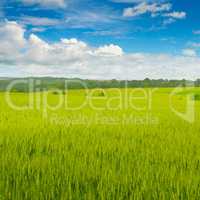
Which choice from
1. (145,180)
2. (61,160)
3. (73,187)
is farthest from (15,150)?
(145,180)

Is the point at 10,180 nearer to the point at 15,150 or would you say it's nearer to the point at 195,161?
the point at 15,150

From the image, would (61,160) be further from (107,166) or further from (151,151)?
(151,151)

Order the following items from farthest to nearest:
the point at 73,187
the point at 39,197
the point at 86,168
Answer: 1. the point at 86,168
2. the point at 73,187
3. the point at 39,197

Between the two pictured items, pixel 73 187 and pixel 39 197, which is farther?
pixel 73 187

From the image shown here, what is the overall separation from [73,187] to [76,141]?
2253 millimetres

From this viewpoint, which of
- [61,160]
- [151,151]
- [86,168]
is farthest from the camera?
[151,151]

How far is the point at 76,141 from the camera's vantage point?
4.96m

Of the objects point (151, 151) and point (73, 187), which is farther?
point (151, 151)

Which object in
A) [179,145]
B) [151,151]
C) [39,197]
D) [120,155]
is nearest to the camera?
[39,197]

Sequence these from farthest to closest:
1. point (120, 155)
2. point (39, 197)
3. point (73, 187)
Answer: point (120, 155) < point (73, 187) < point (39, 197)

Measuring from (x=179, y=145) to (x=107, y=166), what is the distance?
1943 millimetres

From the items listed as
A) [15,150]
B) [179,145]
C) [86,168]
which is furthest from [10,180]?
[179,145]

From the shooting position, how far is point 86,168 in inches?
125

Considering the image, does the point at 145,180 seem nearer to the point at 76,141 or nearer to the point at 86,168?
the point at 86,168
